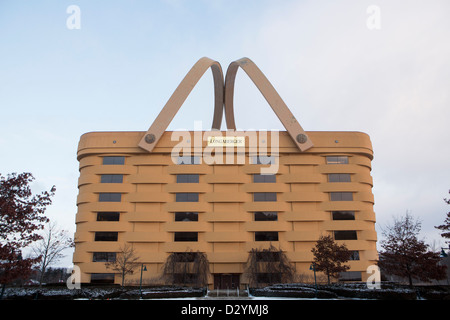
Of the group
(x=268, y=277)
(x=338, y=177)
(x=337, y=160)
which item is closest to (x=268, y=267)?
(x=268, y=277)

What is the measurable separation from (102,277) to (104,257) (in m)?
2.47

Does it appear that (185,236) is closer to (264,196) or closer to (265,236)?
(265,236)

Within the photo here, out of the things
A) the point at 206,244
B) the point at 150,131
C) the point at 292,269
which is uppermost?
the point at 150,131

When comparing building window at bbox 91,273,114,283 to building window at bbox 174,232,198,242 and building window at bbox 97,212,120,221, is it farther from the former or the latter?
building window at bbox 174,232,198,242

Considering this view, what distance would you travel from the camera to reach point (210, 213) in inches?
1766

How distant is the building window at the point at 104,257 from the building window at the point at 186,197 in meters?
10.9

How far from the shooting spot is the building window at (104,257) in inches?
1702

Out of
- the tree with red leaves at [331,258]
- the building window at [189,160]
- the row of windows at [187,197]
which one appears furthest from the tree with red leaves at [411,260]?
the building window at [189,160]

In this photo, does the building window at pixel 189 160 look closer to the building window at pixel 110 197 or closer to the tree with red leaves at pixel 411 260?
the building window at pixel 110 197

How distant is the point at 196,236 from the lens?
44.3 metres
